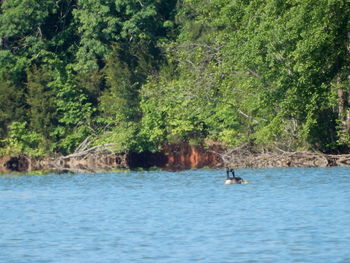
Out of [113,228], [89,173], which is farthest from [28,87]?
[113,228]

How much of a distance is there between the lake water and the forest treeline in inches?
184

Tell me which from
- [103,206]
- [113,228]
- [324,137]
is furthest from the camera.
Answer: [324,137]

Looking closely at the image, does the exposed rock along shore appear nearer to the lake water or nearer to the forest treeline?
the forest treeline

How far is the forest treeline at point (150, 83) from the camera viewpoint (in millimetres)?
49094

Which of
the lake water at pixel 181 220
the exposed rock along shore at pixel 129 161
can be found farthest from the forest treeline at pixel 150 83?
the lake water at pixel 181 220

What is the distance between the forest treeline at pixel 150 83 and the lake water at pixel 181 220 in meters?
4.69

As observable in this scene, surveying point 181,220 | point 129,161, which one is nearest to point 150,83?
point 129,161

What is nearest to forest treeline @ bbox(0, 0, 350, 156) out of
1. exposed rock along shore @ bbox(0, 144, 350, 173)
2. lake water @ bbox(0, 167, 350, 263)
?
exposed rock along shore @ bbox(0, 144, 350, 173)

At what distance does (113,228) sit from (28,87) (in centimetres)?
3808

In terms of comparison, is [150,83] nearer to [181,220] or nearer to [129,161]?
[129,161]

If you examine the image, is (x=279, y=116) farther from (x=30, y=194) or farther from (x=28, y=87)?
(x=28, y=87)

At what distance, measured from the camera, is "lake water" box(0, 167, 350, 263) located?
2172 centimetres

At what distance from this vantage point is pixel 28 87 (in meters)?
64.0

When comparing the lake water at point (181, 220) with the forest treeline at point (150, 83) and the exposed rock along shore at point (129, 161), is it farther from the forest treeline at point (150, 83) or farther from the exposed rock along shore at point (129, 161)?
the exposed rock along shore at point (129, 161)
